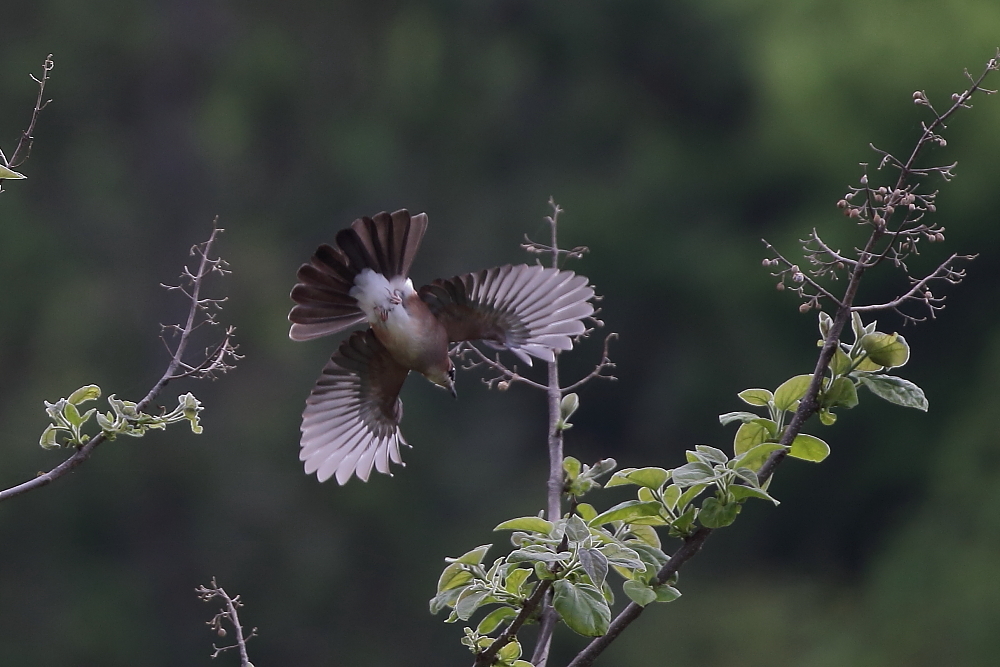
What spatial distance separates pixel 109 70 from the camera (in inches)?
356

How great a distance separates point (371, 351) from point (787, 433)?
4.20 feet

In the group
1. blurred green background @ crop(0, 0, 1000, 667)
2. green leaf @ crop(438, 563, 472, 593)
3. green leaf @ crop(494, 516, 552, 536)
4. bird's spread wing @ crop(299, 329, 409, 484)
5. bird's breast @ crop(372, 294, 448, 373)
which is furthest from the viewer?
blurred green background @ crop(0, 0, 1000, 667)

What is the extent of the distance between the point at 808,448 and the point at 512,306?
3.44 ft

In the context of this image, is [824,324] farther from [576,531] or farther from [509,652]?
[509,652]

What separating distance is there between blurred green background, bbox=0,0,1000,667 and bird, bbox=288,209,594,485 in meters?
4.65

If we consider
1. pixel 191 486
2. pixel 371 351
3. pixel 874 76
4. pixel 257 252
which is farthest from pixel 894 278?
pixel 371 351

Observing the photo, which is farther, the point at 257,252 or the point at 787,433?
the point at 257,252

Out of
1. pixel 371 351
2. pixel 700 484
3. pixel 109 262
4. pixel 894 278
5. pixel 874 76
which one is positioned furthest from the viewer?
pixel 109 262

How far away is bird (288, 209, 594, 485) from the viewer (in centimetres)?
212

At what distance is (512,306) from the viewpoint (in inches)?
86.7

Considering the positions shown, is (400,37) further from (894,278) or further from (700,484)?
(700,484)

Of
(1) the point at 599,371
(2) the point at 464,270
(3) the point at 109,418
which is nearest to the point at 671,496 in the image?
(1) the point at 599,371

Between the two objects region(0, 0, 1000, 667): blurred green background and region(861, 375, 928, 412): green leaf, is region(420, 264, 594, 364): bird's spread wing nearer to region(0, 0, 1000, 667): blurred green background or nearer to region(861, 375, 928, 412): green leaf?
region(861, 375, 928, 412): green leaf

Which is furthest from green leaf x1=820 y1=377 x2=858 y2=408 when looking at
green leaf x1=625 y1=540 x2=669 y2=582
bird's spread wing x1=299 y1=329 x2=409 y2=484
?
bird's spread wing x1=299 y1=329 x2=409 y2=484
